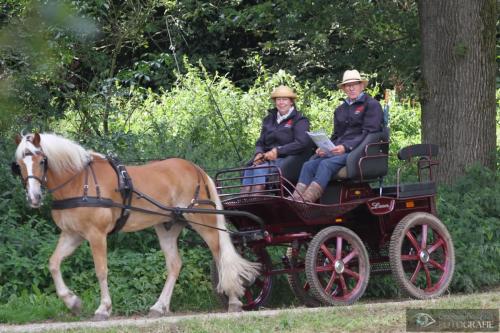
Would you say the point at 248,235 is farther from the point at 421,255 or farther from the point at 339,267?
the point at 421,255

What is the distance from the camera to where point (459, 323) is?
667 cm

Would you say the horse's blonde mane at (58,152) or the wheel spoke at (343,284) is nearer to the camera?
the horse's blonde mane at (58,152)

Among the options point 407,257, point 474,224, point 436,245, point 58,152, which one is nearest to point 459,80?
point 474,224

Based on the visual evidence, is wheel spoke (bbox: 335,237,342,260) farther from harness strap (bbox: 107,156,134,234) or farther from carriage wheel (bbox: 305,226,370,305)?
harness strap (bbox: 107,156,134,234)

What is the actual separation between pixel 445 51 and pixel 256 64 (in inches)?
276

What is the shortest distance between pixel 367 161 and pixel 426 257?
1.36 meters

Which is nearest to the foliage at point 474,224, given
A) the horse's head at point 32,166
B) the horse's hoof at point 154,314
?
the horse's hoof at point 154,314

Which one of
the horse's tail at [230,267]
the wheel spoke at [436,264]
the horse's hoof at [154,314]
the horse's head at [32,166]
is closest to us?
the horse's head at [32,166]

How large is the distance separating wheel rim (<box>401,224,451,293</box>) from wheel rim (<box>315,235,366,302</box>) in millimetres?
513

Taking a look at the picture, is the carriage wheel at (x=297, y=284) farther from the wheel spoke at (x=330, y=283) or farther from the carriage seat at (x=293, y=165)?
the carriage seat at (x=293, y=165)

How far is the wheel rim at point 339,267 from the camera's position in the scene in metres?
8.52

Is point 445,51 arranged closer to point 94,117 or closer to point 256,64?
point 94,117

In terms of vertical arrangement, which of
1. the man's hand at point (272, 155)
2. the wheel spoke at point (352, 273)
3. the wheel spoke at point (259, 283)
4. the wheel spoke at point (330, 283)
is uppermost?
the man's hand at point (272, 155)

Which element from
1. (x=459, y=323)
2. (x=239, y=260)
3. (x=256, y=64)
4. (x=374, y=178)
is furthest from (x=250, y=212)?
(x=256, y=64)
